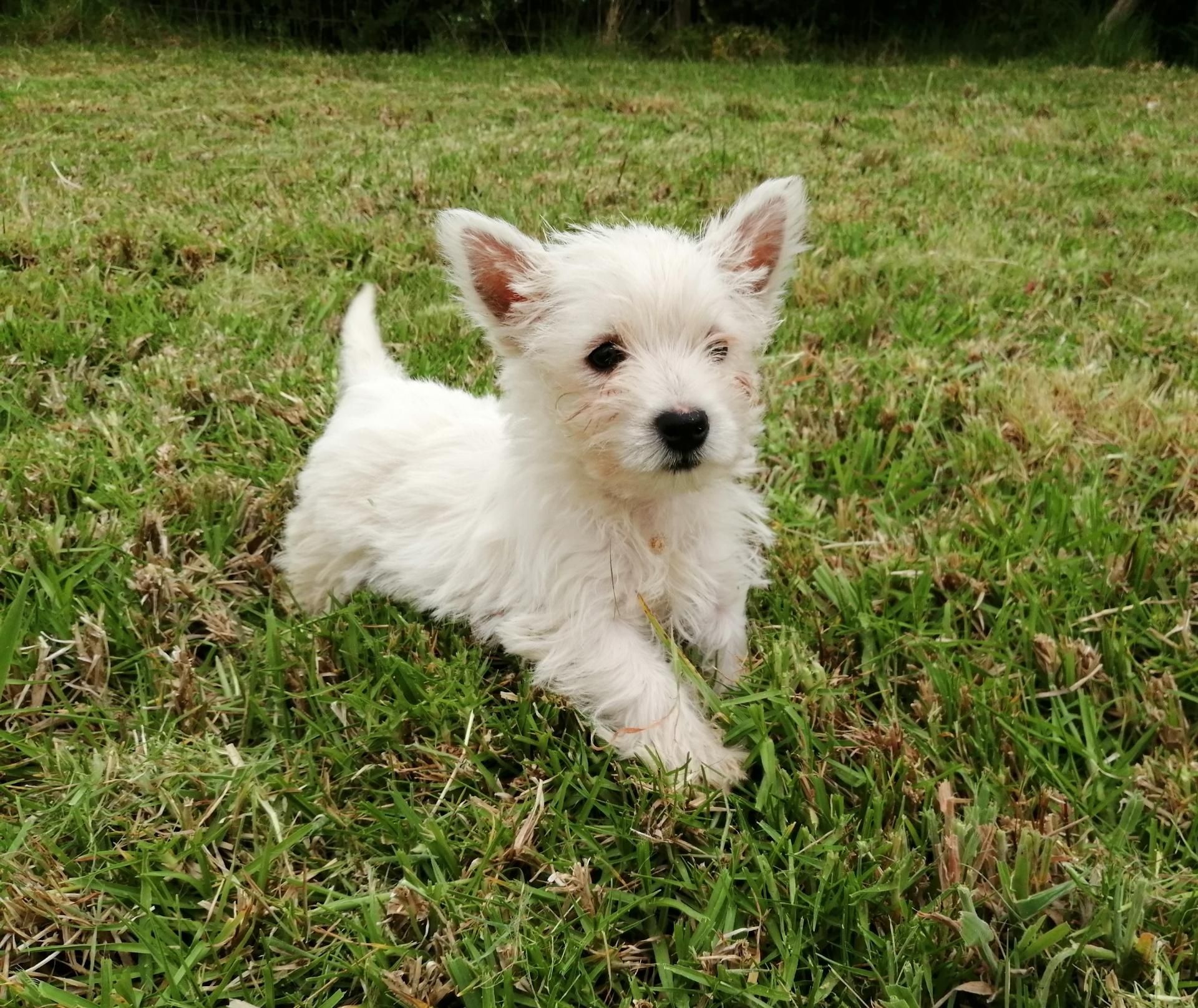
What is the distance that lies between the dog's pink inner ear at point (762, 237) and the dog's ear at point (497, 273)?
0.59 m

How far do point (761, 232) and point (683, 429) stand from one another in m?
0.83

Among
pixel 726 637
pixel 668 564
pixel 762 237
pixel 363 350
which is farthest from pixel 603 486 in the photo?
pixel 363 350

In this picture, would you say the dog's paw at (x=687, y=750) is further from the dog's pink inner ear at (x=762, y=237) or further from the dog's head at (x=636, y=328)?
the dog's pink inner ear at (x=762, y=237)

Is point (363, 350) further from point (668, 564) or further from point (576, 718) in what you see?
point (576, 718)

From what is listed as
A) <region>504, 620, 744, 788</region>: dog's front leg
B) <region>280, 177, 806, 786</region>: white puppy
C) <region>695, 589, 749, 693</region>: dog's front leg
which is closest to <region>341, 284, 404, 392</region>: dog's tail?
<region>280, 177, 806, 786</region>: white puppy

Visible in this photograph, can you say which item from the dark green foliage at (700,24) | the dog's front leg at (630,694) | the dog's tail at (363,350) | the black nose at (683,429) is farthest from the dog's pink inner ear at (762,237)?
the dark green foliage at (700,24)

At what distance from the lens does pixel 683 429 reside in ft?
7.01

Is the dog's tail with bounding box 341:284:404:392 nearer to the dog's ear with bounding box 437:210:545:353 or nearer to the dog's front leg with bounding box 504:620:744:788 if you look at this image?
the dog's ear with bounding box 437:210:545:353

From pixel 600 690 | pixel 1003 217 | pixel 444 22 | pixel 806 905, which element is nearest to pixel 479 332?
pixel 600 690

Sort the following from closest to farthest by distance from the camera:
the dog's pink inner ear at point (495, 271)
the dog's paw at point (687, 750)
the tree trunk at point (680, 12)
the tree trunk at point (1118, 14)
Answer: the dog's paw at point (687, 750)
the dog's pink inner ear at point (495, 271)
the tree trunk at point (1118, 14)
the tree trunk at point (680, 12)

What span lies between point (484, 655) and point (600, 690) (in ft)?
1.36

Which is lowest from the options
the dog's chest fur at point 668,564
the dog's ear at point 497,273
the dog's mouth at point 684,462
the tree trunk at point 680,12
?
the dog's chest fur at point 668,564

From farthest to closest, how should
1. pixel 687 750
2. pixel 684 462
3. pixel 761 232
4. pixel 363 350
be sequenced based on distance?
pixel 363 350 → pixel 761 232 → pixel 684 462 → pixel 687 750

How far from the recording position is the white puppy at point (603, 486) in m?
2.18
